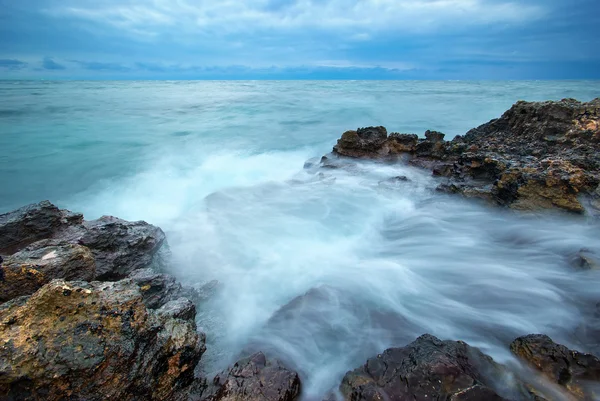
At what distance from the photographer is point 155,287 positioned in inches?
147

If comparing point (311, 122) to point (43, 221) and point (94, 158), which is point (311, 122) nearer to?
point (94, 158)

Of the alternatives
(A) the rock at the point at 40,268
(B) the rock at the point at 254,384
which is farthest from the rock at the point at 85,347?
(A) the rock at the point at 40,268

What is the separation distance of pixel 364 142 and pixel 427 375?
8521 millimetres

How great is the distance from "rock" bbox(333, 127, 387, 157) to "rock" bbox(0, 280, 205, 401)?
8.71m

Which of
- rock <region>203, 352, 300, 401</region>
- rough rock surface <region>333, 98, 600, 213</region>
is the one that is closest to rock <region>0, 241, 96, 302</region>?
rock <region>203, 352, 300, 401</region>

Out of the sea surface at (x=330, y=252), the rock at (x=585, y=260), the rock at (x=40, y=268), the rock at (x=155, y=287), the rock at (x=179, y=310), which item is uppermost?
the rock at (x=40, y=268)

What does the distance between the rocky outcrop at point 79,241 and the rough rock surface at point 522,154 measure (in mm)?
6228

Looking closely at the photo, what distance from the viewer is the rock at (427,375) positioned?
236 centimetres

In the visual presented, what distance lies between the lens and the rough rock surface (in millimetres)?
5633

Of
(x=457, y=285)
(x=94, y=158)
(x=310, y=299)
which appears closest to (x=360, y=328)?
(x=310, y=299)

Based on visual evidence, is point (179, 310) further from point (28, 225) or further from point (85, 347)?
point (28, 225)

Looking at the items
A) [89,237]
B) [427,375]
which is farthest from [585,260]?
[89,237]

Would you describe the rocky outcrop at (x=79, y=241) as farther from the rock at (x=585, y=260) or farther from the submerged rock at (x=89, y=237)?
the rock at (x=585, y=260)

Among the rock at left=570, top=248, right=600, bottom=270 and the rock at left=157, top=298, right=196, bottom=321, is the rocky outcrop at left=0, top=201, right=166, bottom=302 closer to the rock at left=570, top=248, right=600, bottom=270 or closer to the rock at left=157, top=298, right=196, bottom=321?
the rock at left=157, top=298, right=196, bottom=321
